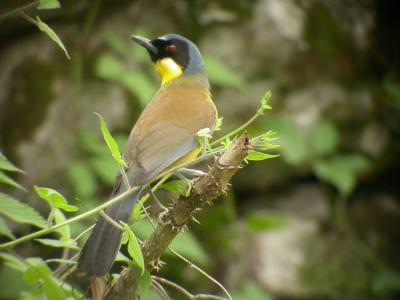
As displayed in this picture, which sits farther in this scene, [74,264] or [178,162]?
[178,162]

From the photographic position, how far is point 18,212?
4.95ft

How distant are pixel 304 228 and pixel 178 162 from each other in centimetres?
304

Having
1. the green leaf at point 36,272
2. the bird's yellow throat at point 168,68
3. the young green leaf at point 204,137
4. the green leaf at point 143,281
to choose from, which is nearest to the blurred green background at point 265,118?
the bird's yellow throat at point 168,68

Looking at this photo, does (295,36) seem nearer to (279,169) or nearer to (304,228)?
(279,169)

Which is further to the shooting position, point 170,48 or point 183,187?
point 170,48

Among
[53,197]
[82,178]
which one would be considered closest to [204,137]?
[53,197]

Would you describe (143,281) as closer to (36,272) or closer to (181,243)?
(36,272)

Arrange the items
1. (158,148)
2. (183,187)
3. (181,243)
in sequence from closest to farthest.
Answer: (183,187)
(158,148)
(181,243)

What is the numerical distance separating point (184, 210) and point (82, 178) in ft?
9.10

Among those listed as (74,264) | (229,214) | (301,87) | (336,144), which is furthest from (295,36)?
(74,264)

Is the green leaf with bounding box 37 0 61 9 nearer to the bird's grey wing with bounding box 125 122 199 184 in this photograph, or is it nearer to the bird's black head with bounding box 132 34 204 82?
the bird's grey wing with bounding box 125 122 199 184

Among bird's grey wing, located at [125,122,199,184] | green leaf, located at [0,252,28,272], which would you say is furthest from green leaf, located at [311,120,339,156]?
green leaf, located at [0,252,28,272]

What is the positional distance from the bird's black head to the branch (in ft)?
5.92

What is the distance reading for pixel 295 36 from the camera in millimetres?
5492
